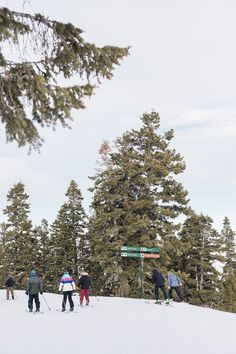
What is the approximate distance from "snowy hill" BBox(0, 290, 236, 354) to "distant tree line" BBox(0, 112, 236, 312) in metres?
10.9

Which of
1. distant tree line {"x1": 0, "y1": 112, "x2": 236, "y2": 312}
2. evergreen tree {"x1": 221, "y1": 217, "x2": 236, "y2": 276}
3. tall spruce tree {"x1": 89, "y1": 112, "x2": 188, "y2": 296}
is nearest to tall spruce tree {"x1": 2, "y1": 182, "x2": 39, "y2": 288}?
distant tree line {"x1": 0, "y1": 112, "x2": 236, "y2": 312}

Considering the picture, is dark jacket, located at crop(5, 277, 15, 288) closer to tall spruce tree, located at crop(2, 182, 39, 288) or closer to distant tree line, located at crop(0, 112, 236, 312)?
distant tree line, located at crop(0, 112, 236, 312)

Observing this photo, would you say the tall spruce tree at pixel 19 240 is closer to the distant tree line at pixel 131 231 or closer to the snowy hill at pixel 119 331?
the distant tree line at pixel 131 231

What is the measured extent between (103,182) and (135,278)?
7.89 m

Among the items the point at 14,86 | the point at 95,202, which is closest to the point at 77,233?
the point at 95,202

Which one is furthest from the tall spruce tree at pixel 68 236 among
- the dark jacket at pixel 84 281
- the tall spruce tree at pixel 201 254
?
the dark jacket at pixel 84 281

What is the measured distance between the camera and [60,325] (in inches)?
575

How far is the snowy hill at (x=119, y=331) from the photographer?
10.8 m

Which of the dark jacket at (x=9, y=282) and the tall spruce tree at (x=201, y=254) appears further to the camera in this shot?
the tall spruce tree at (x=201, y=254)

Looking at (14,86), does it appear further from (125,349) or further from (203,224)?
(203,224)

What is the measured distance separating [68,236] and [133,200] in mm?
13813

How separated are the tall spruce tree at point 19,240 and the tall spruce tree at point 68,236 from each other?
2515 millimetres

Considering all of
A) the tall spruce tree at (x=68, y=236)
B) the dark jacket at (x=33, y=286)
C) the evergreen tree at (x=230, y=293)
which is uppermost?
the tall spruce tree at (x=68, y=236)

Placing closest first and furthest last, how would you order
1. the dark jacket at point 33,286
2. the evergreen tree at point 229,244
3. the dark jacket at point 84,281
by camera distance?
the dark jacket at point 33,286, the dark jacket at point 84,281, the evergreen tree at point 229,244
